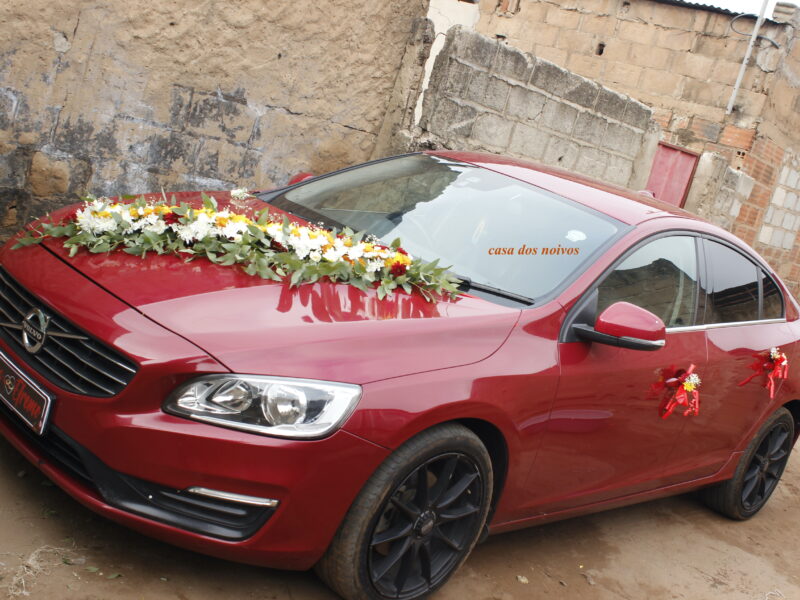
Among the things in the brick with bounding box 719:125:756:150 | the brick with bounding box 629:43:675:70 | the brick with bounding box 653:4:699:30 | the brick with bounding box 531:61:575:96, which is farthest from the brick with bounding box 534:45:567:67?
the brick with bounding box 531:61:575:96

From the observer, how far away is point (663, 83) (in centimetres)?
1661

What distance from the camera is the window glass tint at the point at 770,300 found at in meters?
5.15

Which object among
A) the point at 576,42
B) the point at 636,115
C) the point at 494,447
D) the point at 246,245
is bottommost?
the point at 494,447

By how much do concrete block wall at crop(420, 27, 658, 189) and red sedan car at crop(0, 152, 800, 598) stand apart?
264 cm

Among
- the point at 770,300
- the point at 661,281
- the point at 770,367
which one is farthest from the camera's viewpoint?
the point at 770,300

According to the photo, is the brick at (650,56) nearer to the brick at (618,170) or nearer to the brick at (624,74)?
the brick at (624,74)

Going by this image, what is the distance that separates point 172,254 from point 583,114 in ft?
19.0

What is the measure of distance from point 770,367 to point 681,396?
1.10 metres

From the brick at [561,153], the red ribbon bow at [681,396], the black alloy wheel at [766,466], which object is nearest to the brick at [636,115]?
the brick at [561,153]

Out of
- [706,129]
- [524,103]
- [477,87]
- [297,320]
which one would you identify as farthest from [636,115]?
[706,129]

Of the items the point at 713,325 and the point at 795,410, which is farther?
the point at 795,410

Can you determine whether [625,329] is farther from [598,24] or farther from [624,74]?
[598,24]

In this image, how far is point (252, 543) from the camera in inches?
112

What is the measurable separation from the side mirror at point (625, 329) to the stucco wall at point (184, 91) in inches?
151
